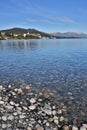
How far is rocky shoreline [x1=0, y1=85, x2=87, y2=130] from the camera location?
10.4 m

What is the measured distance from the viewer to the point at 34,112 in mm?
11961

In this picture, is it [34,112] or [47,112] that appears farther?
[34,112]

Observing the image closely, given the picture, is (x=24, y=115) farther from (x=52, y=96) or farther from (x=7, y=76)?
(x=7, y=76)

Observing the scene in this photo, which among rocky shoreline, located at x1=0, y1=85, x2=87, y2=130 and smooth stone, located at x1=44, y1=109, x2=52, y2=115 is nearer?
rocky shoreline, located at x1=0, y1=85, x2=87, y2=130

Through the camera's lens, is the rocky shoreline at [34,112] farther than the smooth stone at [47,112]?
No

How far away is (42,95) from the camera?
1567 centimetres

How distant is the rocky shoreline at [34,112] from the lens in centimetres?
1040

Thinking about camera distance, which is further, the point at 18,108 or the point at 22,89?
the point at 22,89

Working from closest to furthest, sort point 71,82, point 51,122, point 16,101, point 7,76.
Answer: point 51,122 → point 16,101 → point 71,82 → point 7,76

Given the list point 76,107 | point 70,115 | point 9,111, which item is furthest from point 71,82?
point 9,111

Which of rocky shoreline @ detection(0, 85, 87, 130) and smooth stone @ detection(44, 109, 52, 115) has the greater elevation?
smooth stone @ detection(44, 109, 52, 115)

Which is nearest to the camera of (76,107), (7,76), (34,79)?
(76,107)

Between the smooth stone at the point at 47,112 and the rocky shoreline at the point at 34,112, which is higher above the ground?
the smooth stone at the point at 47,112

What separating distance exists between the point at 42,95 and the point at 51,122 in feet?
16.3
